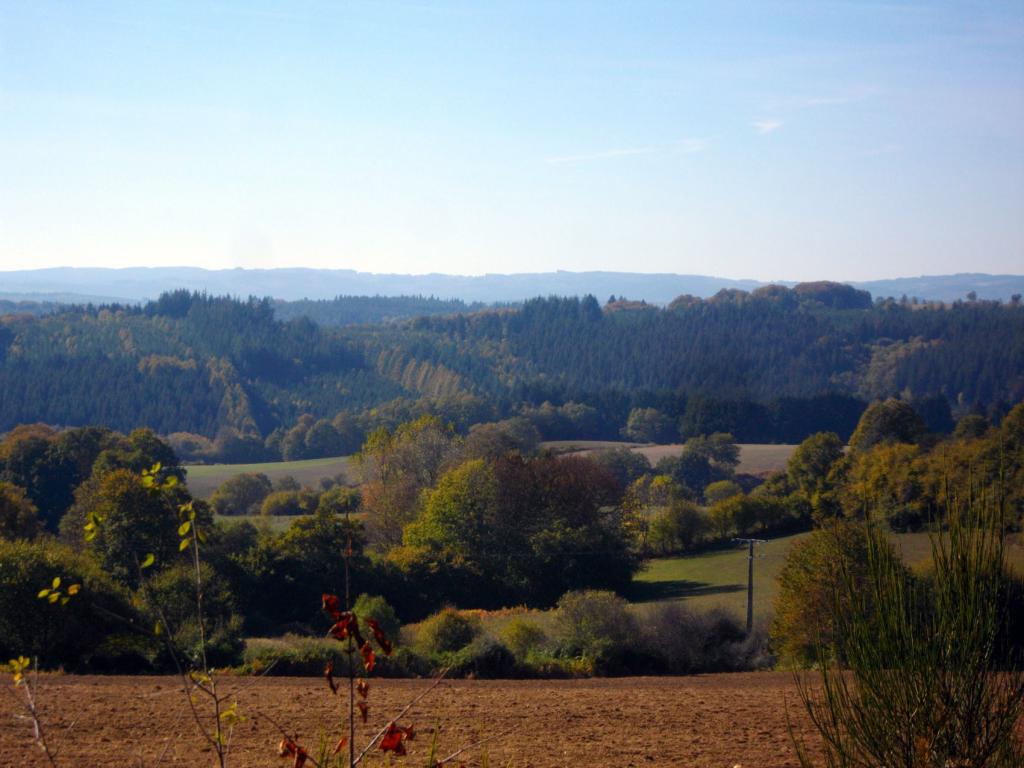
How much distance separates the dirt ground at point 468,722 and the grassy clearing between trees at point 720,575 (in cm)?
1228

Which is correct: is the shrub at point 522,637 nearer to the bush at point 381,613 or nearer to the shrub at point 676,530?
the bush at point 381,613

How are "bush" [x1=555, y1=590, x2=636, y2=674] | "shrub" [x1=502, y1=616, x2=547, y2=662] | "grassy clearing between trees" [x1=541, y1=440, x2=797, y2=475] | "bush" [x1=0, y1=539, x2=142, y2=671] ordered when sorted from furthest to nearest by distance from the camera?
"grassy clearing between trees" [x1=541, y1=440, x2=797, y2=475] < "shrub" [x1=502, y1=616, x2=547, y2=662] < "bush" [x1=555, y1=590, x2=636, y2=674] < "bush" [x1=0, y1=539, x2=142, y2=671]

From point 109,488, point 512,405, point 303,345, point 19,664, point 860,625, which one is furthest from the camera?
point 303,345

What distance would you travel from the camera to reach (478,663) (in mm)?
18844

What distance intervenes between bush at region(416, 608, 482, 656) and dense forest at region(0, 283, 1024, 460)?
178ft

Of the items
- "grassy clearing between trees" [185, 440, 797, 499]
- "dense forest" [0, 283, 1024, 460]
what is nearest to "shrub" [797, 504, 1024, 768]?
"grassy clearing between trees" [185, 440, 797, 499]

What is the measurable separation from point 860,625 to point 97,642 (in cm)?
1695

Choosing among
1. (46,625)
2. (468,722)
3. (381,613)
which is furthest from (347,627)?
(381,613)

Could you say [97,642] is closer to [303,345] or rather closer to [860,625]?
[860,625]

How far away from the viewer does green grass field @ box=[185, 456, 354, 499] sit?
57469mm

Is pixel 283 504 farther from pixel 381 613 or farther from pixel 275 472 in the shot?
pixel 381 613

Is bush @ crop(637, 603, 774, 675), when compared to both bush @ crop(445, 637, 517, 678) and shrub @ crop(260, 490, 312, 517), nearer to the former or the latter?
bush @ crop(445, 637, 517, 678)

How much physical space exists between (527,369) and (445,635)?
94.6 meters

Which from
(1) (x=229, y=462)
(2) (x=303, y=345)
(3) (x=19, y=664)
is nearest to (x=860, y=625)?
(3) (x=19, y=664)
